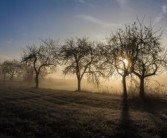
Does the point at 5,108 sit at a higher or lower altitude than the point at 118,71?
lower

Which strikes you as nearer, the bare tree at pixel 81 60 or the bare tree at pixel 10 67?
the bare tree at pixel 81 60

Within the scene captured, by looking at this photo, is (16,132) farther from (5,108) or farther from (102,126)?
(5,108)

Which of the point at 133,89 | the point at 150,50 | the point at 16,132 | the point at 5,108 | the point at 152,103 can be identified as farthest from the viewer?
the point at 133,89

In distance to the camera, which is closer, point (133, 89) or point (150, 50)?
point (150, 50)

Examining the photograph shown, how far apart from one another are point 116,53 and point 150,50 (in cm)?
461

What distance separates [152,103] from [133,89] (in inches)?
283

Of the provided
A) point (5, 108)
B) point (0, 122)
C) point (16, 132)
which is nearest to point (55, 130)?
point (16, 132)

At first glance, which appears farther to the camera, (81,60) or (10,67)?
(10,67)

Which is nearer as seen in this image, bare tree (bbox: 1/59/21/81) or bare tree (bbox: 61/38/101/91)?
bare tree (bbox: 61/38/101/91)

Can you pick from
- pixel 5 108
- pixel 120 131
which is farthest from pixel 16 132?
pixel 5 108

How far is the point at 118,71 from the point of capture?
3891 cm

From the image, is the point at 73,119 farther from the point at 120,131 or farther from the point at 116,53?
the point at 116,53

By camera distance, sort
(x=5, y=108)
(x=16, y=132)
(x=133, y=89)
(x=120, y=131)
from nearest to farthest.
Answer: (x=16, y=132) < (x=120, y=131) < (x=5, y=108) < (x=133, y=89)

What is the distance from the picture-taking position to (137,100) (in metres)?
32.6
